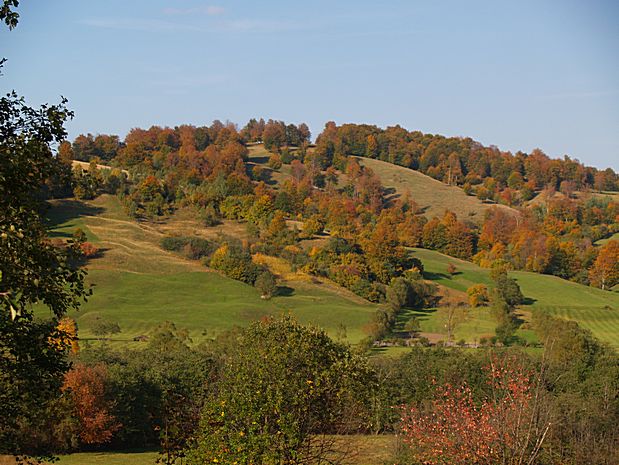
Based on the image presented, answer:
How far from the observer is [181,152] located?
159m

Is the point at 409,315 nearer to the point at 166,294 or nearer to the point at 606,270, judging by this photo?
the point at 166,294

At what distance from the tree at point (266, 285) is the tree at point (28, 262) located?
3250 inches

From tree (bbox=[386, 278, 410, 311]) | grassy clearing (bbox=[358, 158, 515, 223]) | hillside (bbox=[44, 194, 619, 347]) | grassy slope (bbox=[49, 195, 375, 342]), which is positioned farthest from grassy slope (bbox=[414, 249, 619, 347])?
grassy clearing (bbox=[358, 158, 515, 223])

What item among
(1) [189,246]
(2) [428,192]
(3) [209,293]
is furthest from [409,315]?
(2) [428,192]

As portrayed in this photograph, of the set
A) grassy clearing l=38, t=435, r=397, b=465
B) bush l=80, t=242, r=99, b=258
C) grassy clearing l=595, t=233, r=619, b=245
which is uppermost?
grassy clearing l=595, t=233, r=619, b=245

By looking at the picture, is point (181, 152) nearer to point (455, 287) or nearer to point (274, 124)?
point (274, 124)

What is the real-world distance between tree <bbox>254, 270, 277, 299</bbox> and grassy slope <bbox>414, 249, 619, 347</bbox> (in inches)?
803

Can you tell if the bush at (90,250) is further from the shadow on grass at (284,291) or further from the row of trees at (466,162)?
the row of trees at (466,162)

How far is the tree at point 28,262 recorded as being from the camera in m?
11.0

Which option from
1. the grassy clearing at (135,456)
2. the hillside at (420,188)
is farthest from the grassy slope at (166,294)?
the hillside at (420,188)

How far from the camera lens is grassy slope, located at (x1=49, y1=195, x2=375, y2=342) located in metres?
83.5

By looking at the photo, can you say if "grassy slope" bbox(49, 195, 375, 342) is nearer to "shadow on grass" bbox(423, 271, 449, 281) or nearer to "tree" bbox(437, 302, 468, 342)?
"tree" bbox(437, 302, 468, 342)

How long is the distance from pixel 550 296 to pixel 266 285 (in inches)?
1668

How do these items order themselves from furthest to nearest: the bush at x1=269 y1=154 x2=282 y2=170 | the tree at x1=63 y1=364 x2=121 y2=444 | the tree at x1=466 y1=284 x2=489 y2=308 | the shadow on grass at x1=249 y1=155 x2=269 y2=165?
the shadow on grass at x1=249 y1=155 x2=269 y2=165 < the bush at x1=269 y1=154 x2=282 y2=170 < the tree at x1=466 y1=284 x2=489 y2=308 < the tree at x1=63 y1=364 x2=121 y2=444
